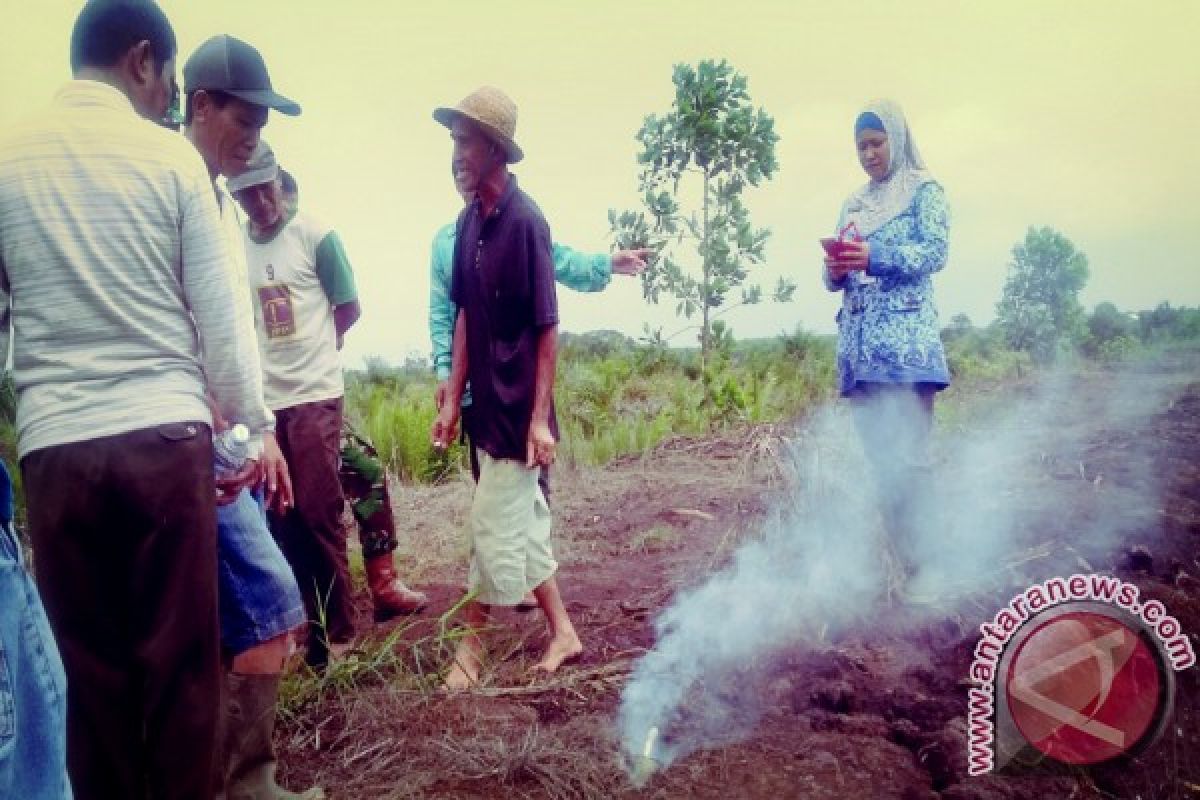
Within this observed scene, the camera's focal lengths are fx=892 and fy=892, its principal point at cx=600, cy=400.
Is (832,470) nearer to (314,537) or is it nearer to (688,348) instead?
(314,537)

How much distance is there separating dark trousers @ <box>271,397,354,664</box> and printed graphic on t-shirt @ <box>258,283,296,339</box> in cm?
28

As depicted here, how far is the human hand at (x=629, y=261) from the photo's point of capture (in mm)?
3357

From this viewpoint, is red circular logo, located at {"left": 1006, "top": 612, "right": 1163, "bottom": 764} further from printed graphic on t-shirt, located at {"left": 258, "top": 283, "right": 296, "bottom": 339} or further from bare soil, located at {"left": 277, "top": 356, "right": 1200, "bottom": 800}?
printed graphic on t-shirt, located at {"left": 258, "top": 283, "right": 296, "bottom": 339}

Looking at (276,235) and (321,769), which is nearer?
(321,769)

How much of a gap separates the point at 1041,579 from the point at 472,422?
228 cm

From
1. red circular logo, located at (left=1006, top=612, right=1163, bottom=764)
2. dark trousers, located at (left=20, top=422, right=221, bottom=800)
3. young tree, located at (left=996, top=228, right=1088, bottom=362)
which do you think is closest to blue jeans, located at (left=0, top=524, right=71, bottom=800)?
dark trousers, located at (left=20, top=422, right=221, bottom=800)

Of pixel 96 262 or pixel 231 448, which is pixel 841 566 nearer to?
pixel 231 448

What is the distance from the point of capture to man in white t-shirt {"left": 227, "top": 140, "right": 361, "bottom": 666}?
3238mm

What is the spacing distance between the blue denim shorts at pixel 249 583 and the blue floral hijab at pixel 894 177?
8.21 feet

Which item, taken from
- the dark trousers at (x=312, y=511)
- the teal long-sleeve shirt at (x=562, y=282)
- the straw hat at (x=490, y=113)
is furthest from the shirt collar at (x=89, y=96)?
the teal long-sleeve shirt at (x=562, y=282)

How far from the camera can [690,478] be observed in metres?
5.82

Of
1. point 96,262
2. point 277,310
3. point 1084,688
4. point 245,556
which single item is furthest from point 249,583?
point 1084,688

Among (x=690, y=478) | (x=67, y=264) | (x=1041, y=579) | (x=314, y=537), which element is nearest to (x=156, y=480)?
(x=67, y=264)

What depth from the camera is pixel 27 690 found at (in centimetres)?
108
